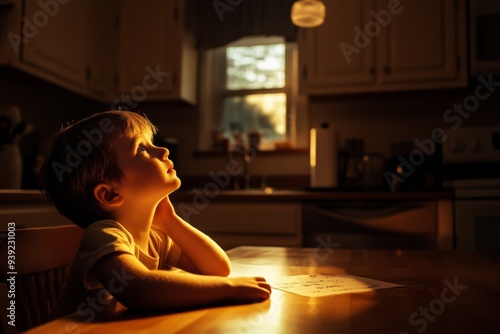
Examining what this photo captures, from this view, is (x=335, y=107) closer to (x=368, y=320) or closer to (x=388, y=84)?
(x=388, y=84)

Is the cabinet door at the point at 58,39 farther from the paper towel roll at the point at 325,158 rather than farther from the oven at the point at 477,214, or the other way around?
the oven at the point at 477,214

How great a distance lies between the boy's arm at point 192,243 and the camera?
77 centimetres

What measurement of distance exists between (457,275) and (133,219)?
574mm

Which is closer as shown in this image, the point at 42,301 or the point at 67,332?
the point at 67,332

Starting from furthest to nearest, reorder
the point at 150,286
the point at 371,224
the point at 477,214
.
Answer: the point at 371,224
the point at 477,214
the point at 150,286

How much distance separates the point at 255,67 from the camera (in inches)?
132

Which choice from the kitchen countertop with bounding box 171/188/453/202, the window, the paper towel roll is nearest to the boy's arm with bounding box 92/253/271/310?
the kitchen countertop with bounding box 171/188/453/202

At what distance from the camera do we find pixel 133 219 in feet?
2.14

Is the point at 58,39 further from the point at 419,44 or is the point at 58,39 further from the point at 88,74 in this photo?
the point at 419,44

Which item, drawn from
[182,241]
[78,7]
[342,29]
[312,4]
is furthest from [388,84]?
[182,241]

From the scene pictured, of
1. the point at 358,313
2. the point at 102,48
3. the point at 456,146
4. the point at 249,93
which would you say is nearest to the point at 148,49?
the point at 102,48

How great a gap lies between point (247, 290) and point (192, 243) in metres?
0.21

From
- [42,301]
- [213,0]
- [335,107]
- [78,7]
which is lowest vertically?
[42,301]

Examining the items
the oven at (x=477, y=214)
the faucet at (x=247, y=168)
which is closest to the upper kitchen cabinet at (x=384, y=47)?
the faucet at (x=247, y=168)
